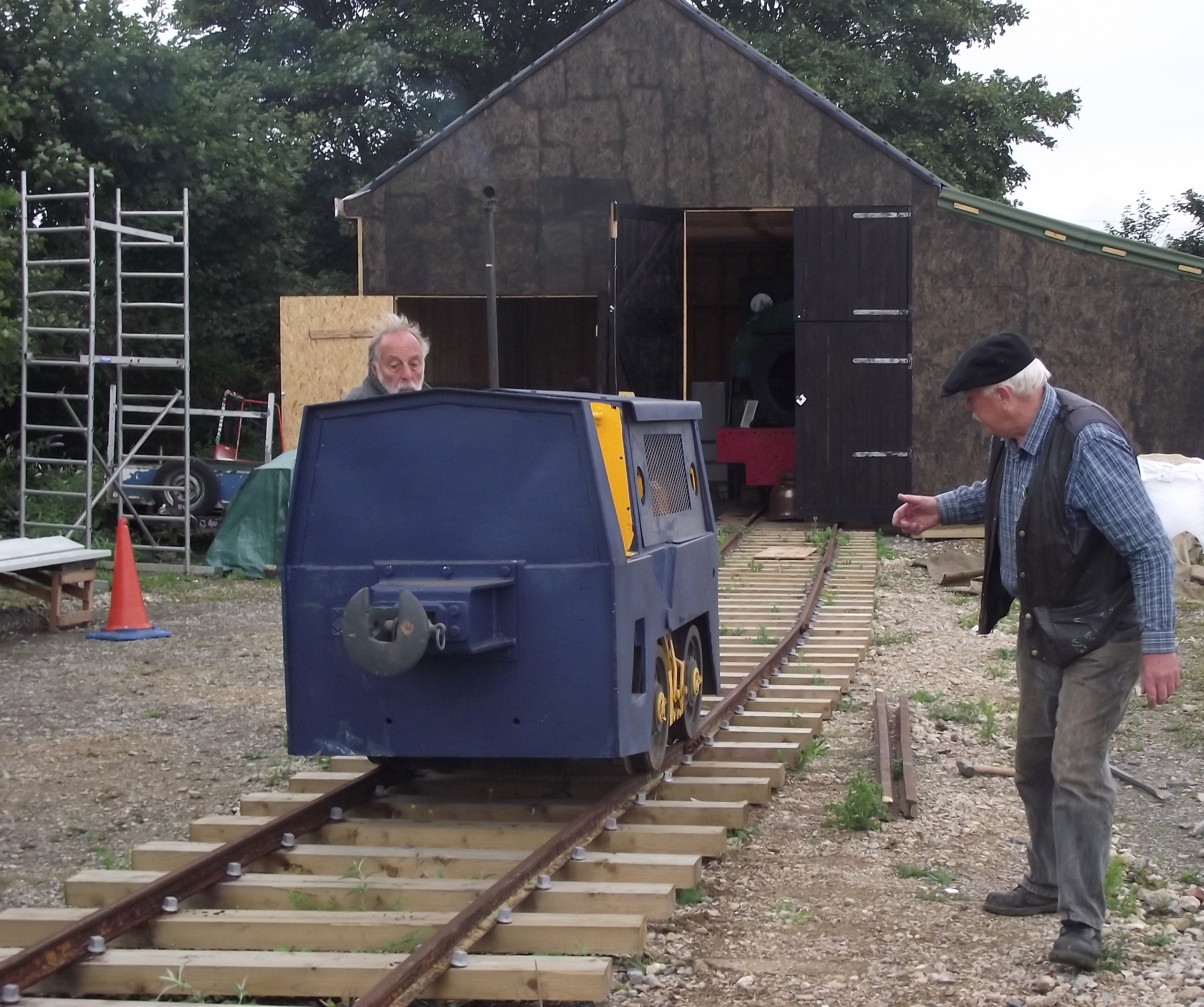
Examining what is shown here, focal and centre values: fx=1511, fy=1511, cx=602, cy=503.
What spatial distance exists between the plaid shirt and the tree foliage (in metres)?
Answer: 14.9

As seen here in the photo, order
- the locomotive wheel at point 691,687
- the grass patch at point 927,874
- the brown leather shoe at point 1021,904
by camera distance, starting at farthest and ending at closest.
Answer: the locomotive wheel at point 691,687 → the grass patch at point 927,874 → the brown leather shoe at point 1021,904

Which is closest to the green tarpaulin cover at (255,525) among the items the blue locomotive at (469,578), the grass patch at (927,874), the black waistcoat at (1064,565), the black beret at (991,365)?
the blue locomotive at (469,578)

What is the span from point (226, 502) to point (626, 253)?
541 centimetres

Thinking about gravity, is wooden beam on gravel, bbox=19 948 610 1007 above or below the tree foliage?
below

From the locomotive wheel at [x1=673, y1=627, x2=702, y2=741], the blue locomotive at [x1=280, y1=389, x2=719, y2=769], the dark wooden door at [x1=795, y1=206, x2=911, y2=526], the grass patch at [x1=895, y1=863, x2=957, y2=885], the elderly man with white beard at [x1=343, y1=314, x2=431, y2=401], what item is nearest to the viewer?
the blue locomotive at [x1=280, y1=389, x2=719, y2=769]

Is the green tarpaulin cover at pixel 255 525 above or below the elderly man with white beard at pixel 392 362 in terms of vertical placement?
below

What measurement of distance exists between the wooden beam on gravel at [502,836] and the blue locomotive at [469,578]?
12.4 inches

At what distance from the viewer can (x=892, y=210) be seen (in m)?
17.6

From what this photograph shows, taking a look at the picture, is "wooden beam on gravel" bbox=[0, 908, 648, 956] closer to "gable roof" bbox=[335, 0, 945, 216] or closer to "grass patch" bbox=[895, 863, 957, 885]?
"grass patch" bbox=[895, 863, 957, 885]

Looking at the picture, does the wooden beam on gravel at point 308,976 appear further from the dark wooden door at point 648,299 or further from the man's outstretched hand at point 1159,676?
the dark wooden door at point 648,299

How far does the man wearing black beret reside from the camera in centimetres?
420

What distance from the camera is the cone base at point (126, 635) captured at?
11.1 m

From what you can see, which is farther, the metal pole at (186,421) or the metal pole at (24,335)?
the metal pole at (186,421)

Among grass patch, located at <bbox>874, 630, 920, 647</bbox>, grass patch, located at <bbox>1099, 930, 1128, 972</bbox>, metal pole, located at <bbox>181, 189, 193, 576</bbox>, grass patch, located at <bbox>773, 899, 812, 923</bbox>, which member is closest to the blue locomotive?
grass patch, located at <bbox>773, 899, 812, 923</bbox>
